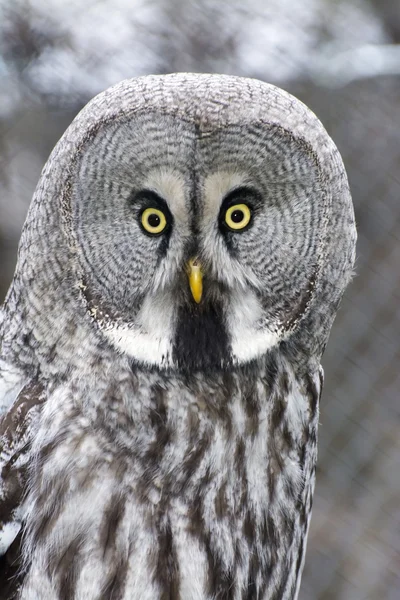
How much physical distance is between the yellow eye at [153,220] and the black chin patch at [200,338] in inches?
5.0

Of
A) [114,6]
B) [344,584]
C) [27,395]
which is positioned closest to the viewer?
[27,395]

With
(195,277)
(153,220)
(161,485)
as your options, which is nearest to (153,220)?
(153,220)

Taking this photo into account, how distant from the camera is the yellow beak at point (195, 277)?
1.15 m

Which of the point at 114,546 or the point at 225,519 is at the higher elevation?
the point at 225,519

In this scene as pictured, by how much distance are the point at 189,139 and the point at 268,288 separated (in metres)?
0.26

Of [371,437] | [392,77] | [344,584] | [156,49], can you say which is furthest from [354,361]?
[156,49]

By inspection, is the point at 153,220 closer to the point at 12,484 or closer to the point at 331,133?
the point at 12,484

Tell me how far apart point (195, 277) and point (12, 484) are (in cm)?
41

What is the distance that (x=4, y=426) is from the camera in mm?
1213

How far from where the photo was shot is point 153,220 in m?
1.16

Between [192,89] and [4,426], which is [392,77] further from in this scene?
[4,426]

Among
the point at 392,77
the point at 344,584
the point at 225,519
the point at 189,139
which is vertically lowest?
the point at 344,584

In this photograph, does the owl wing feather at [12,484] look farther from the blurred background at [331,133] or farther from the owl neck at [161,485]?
the blurred background at [331,133]

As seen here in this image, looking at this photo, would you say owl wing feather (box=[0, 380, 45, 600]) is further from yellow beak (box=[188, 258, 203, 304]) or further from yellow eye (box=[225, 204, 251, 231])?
yellow eye (box=[225, 204, 251, 231])
